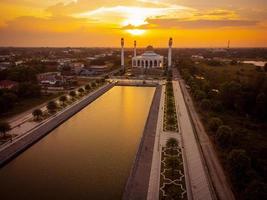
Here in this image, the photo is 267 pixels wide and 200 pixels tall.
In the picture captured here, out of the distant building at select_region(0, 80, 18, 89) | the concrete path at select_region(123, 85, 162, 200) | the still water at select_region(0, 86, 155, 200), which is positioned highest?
the distant building at select_region(0, 80, 18, 89)

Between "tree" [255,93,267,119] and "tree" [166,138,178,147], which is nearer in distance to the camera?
"tree" [166,138,178,147]

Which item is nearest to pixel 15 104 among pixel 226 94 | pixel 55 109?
pixel 55 109

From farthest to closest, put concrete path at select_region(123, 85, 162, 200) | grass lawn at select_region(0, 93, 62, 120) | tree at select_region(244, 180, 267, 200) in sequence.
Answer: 1. grass lawn at select_region(0, 93, 62, 120)
2. concrete path at select_region(123, 85, 162, 200)
3. tree at select_region(244, 180, 267, 200)

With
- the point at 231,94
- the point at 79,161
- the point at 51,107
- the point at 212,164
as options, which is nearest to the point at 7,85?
the point at 51,107

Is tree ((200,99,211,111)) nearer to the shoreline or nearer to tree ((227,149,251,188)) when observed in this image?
tree ((227,149,251,188))

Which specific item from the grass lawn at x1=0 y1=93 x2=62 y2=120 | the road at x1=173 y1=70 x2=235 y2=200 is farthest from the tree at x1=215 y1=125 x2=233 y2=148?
the grass lawn at x1=0 y1=93 x2=62 y2=120
